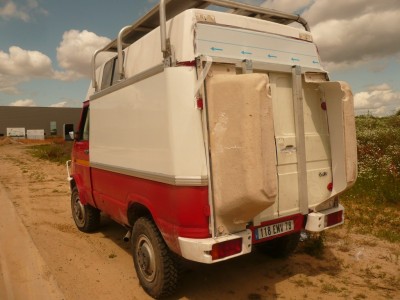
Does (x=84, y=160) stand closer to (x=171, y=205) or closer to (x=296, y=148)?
(x=171, y=205)

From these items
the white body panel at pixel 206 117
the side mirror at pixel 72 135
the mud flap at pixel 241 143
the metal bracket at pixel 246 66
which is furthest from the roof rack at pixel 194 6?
the side mirror at pixel 72 135

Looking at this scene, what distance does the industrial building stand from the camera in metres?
59.9

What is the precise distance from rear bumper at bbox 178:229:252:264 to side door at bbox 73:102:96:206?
2935 mm

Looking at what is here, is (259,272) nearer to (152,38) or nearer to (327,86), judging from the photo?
(327,86)

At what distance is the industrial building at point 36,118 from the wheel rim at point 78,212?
181 feet

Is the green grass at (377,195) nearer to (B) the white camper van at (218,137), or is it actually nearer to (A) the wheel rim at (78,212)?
(B) the white camper van at (218,137)

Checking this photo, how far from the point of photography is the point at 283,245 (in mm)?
5047

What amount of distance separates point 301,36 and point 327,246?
3.09 meters

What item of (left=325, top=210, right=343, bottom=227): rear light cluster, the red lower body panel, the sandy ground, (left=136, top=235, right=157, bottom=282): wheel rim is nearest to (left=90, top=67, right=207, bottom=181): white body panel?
the red lower body panel

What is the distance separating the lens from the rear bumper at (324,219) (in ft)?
13.6

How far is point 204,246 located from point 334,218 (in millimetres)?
1896

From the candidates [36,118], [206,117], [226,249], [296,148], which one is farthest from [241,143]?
[36,118]

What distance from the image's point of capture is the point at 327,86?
4.35 m

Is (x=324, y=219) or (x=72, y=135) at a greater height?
(x=72, y=135)
